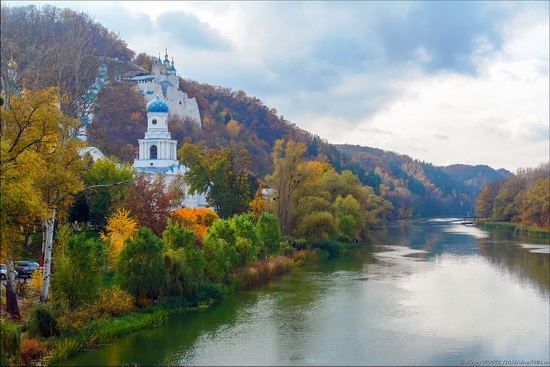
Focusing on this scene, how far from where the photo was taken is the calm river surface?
16906mm

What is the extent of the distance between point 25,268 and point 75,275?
703 centimetres

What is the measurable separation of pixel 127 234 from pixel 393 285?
490 inches

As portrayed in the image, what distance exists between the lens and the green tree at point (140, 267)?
68.0 feet

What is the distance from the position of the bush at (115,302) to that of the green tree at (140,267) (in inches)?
10.9

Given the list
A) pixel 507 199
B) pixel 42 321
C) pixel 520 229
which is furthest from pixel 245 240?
pixel 507 199

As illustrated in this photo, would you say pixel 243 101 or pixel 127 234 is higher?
pixel 243 101

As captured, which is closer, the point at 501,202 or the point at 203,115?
the point at 501,202

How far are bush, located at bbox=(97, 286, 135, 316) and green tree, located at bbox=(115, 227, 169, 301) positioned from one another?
0.28 metres

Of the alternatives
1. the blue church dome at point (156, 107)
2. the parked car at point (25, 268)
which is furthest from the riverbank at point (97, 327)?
the blue church dome at point (156, 107)

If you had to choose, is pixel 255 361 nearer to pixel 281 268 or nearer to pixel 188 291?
pixel 188 291

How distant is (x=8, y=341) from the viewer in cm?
1455

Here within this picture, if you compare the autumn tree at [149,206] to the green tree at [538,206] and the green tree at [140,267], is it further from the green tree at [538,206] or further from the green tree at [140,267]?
the green tree at [538,206]

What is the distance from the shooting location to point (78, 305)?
728 inches

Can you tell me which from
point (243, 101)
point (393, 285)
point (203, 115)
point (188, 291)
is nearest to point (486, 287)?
point (393, 285)
